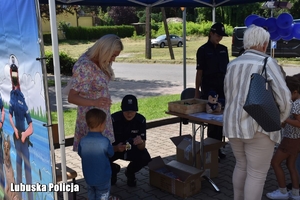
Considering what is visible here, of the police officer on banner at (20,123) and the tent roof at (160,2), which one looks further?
the tent roof at (160,2)

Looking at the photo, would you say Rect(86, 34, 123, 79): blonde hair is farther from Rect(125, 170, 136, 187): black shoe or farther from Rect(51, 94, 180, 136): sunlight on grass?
Rect(51, 94, 180, 136): sunlight on grass

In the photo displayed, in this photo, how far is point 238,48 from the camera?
18.2 metres

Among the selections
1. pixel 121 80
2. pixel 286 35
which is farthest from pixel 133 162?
pixel 121 80

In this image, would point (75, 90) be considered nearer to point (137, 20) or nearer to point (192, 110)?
point (192, 110)

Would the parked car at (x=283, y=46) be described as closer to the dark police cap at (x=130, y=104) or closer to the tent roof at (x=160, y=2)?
the tent roof at (x=160, y=2)

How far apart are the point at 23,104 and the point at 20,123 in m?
0.18

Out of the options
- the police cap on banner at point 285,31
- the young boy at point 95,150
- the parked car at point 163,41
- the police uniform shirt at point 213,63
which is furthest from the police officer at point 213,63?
the parked car at point 163,41

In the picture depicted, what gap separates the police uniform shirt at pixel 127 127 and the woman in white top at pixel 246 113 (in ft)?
4.03

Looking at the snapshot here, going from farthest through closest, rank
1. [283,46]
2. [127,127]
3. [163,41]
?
[163,41], [283,46], [127,127]

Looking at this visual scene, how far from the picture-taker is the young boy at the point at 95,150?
9.77 ft

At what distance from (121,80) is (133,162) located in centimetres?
1073

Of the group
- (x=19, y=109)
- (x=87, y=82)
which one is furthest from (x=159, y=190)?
(x=19, y=109)

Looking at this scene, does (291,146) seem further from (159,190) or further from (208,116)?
(159,190)

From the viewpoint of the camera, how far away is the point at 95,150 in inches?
117
